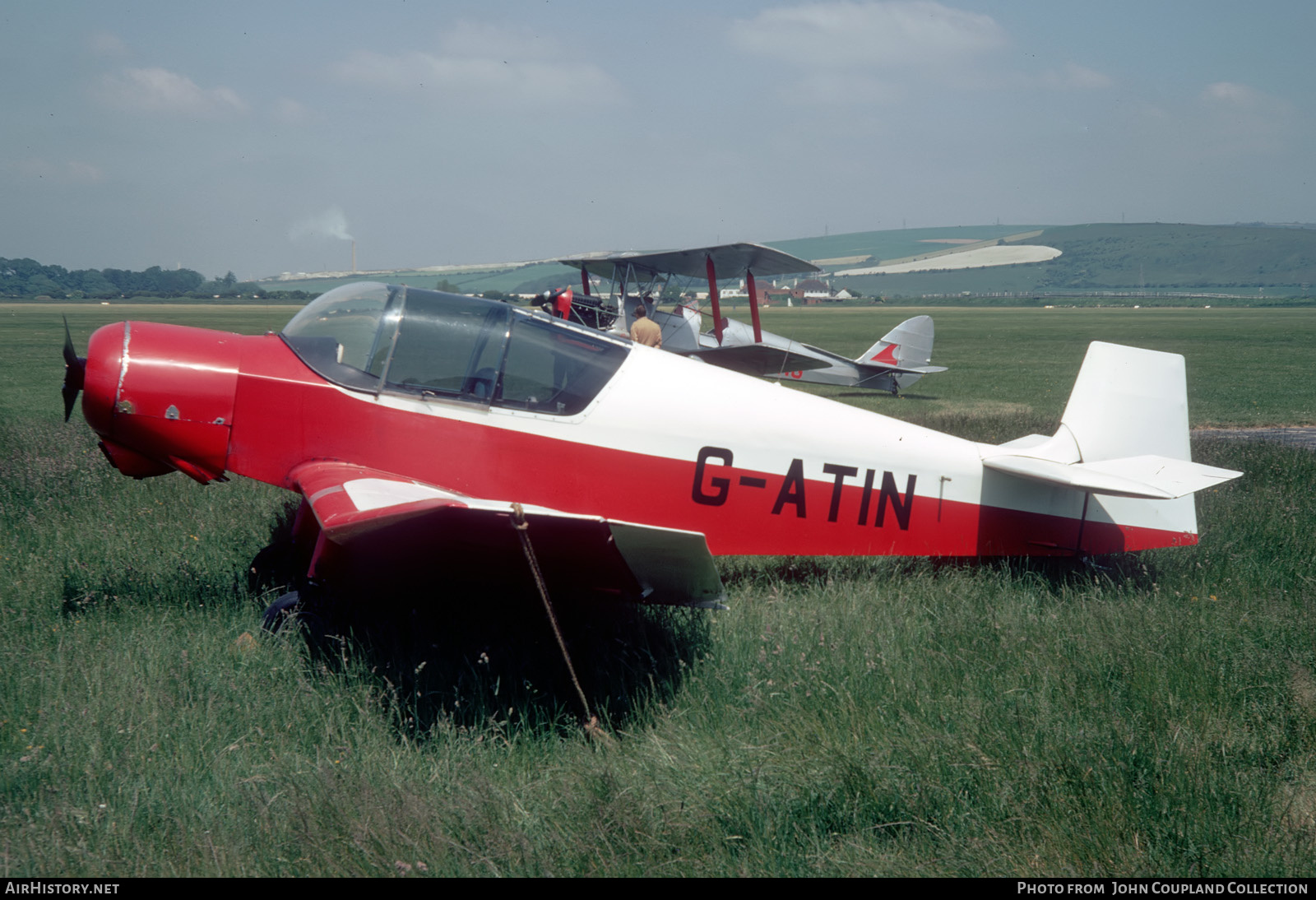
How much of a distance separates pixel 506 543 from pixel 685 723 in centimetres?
114

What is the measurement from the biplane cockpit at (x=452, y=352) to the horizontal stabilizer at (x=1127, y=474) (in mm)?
2349

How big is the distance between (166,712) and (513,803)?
1.64 meters

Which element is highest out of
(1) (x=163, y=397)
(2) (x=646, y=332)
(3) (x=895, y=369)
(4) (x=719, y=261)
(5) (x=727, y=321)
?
(4) (x=719, y=261)

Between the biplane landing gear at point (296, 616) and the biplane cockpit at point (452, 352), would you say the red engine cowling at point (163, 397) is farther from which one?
the biplane landing gear at point (296, 616)

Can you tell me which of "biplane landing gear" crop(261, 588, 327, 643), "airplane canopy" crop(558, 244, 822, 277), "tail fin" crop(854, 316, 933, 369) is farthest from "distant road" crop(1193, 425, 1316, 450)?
"biplane landing gear" crop(261, 588, 327, 643)

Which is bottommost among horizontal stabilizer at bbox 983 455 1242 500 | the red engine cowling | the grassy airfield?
the grassy airfield

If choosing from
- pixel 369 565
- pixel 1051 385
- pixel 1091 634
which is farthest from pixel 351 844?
pixel 1051 385

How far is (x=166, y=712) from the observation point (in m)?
3.38

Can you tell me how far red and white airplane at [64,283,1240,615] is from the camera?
4223 millimetres

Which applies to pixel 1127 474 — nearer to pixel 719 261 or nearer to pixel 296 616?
pixel 296 616

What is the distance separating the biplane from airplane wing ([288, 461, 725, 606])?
30.8 ft

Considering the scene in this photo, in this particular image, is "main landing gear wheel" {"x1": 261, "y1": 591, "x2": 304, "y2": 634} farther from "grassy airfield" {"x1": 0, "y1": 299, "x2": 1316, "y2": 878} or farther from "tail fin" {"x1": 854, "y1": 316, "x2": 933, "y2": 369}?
"tail fin" {"x1": 854, "y1": 316, "x2": 933, "y2": 369}

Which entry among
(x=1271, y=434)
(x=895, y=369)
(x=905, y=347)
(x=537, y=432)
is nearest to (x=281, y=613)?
(x=537, y=432)

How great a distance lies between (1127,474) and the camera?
442cm
